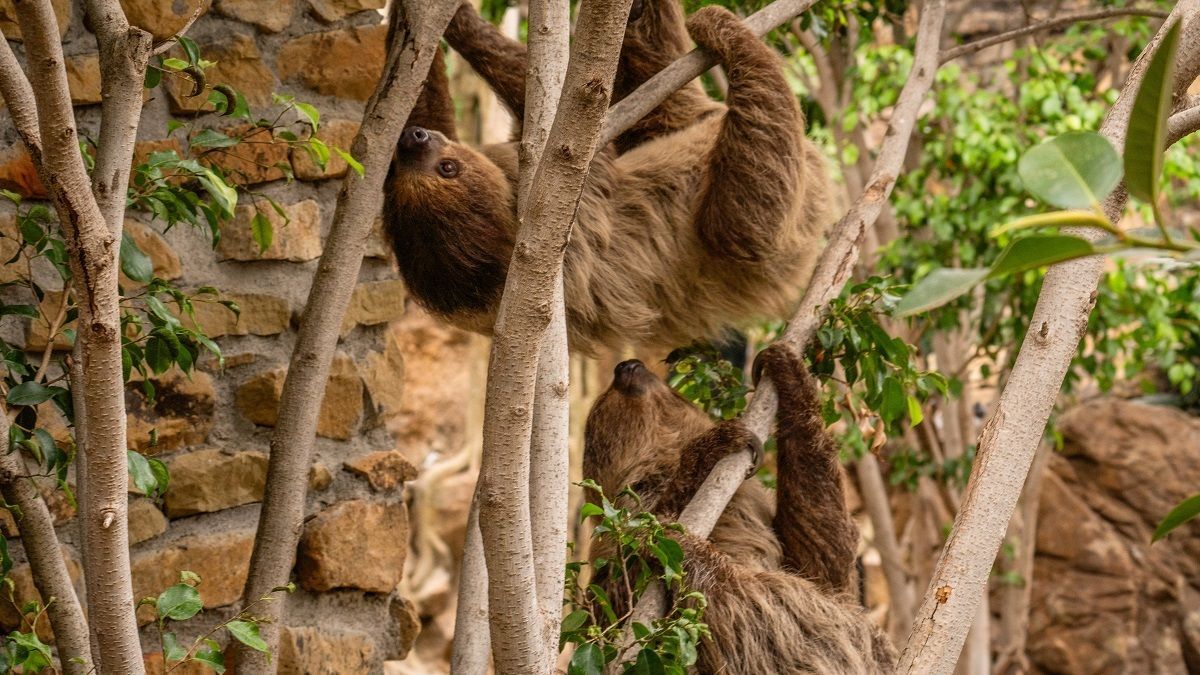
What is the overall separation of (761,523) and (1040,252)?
269 centimetres

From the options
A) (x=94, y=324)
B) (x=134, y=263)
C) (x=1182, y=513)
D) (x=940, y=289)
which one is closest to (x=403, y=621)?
(x=134, y=263)

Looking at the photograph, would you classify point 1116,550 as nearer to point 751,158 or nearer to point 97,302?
point 751,158

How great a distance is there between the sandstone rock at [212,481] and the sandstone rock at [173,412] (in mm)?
48

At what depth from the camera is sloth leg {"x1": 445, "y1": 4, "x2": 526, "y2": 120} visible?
3539 millimetres

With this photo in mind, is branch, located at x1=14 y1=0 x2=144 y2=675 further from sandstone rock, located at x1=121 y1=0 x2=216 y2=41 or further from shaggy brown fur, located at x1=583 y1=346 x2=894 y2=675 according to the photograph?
shaggy brown fur, located at x1=583 y1=346 x2=894 y2=675

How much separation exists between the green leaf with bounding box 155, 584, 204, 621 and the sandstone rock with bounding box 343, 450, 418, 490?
1030 mm

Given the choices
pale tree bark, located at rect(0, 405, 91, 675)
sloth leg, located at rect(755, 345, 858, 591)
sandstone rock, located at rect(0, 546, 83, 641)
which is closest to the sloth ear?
sloth leg, located at rect(755, 345, 858, 591)

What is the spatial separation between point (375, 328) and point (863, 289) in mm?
1269

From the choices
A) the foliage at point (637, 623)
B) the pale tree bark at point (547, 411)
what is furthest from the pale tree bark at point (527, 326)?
the foliage at point (637, 623)

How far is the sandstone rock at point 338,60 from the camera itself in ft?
Answer: 10.0

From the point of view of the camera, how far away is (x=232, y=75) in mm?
2922

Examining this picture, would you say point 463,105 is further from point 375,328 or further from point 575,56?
point 575,56

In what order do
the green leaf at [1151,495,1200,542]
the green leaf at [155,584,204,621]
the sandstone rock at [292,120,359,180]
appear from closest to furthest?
the green leaf at [1151,495,1200,542]
the green leaf at [155,584,204,621]
the sandstone rock at [292,120,359,180]

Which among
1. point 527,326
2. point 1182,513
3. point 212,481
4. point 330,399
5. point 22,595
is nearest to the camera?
point 1182,513
